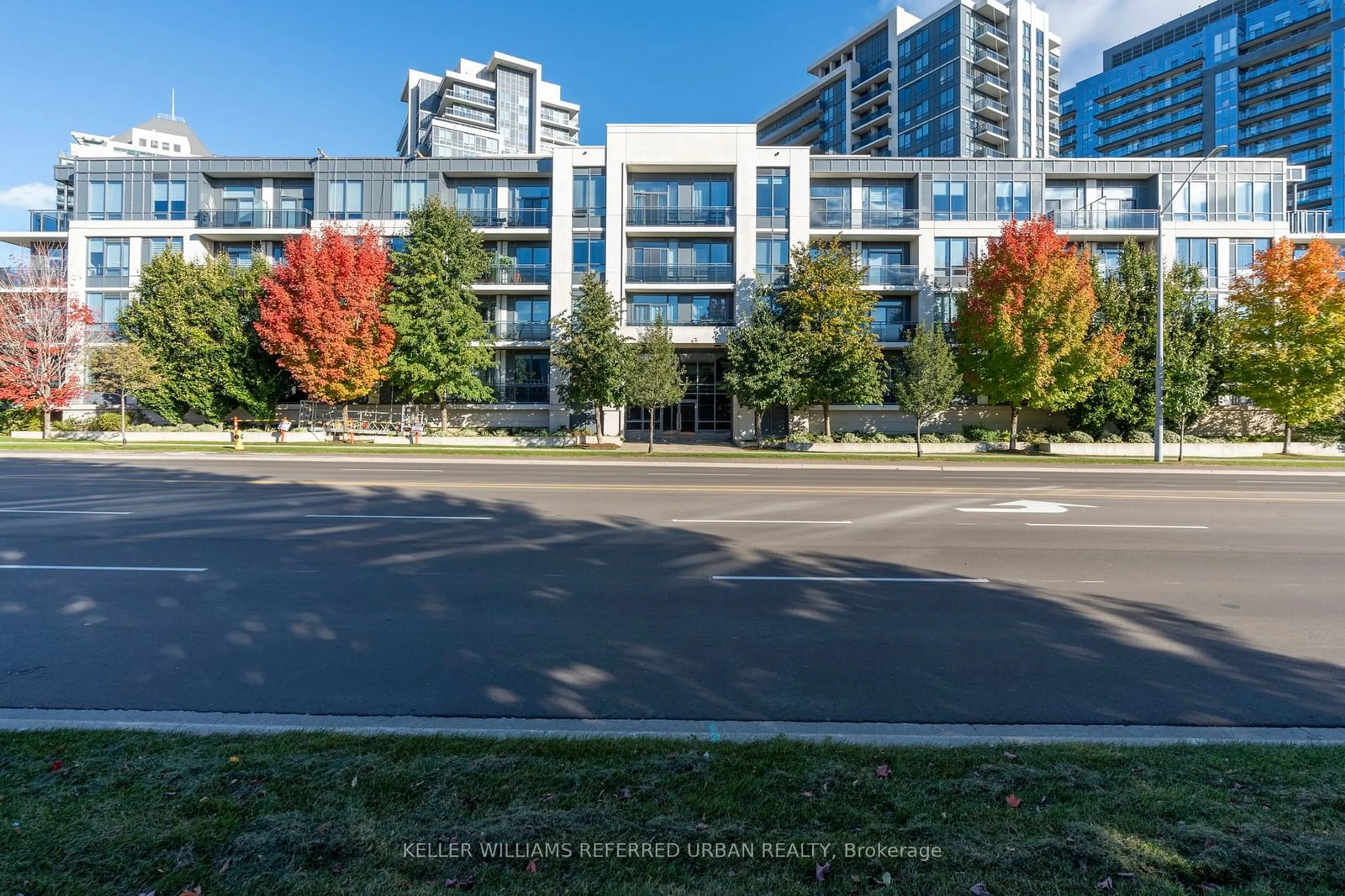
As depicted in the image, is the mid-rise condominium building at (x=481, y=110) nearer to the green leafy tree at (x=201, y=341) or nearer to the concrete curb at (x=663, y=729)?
the green leafy tree at (x=201, y=341)

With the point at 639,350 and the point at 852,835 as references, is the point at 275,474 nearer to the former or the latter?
the point at 639,350

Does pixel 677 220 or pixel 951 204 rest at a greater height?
pixel 951 204

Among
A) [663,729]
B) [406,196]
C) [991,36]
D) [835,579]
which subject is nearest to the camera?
[663,729]

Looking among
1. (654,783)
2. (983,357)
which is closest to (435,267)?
(983,357)

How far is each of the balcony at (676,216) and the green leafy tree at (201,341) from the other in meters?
20.3

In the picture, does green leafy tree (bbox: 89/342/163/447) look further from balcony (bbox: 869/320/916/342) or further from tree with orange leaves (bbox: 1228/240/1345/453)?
tree with orange leaves (bbox: 1228/240/1345/453)

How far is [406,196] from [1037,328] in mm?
35059

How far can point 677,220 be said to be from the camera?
3953cm

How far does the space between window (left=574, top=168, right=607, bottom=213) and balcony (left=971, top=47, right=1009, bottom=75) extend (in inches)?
2149

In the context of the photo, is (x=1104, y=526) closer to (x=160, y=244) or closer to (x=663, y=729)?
(x=663, y=729)

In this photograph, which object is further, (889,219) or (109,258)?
(109,258)

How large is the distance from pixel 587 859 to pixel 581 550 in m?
6.64

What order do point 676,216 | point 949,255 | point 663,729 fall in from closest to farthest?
point 663,729 → point 676,216 → point 949,255

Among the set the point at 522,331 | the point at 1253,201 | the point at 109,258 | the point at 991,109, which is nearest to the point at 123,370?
the point at 109,258
